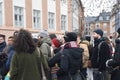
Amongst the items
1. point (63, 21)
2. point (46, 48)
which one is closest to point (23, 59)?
point (46, 48)

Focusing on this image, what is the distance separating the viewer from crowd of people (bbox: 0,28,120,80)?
6.36 m

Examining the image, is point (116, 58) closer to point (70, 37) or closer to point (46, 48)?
point (70, 37)

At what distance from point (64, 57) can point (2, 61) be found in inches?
68.8

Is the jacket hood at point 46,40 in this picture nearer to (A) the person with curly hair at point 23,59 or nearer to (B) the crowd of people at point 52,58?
(B) the crowd of people at point 52,58

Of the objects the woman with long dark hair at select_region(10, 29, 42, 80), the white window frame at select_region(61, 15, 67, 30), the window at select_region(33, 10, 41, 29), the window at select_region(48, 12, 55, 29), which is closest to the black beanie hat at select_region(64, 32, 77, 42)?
the woman with long dark hair at select_region(10, 29, 42, 80)

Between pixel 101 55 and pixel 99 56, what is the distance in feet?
0.20

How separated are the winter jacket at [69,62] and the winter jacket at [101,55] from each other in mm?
1799

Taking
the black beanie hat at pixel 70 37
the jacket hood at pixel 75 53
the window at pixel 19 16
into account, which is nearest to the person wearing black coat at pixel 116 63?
the jacket hood at pixel 75 53

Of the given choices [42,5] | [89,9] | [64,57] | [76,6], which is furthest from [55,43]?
[42,5]

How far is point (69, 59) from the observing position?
7.10m

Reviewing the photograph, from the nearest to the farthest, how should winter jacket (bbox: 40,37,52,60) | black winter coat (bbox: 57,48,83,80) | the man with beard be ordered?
black winter coat (bbox: 57,48,83,80), winter jacket (bbox: 40,37,52,60), the man with beard

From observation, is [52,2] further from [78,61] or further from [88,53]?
[78,61]

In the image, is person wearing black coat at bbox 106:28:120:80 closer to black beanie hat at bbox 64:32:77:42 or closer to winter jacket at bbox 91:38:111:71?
black beanie hat at bbox 64:32:77:42

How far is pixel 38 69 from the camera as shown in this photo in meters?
6.62
